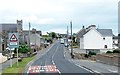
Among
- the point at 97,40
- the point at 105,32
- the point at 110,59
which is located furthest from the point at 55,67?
the point at 105,32

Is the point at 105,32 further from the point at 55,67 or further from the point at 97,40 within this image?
the point at 55,67

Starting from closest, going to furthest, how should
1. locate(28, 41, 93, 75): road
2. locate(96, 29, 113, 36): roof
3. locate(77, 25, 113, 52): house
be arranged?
locate(28, 41, 93, 75): road
locate(77, 25, 113, 52): house
locate(96, 29, 113, 36): roof

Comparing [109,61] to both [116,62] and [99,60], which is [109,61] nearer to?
[116,62]

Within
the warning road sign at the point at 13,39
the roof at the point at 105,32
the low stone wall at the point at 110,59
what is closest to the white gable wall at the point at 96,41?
the roof at the point at 105,32

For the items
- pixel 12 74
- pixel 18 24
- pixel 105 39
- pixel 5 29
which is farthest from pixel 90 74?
pixel 18 24

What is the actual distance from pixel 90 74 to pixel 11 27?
100m

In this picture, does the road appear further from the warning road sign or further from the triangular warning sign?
the triangular warning sign

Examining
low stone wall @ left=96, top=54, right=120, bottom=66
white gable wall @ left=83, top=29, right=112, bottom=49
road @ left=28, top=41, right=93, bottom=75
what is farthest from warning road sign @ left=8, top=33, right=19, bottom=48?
white gable wall @ left=83, top=29, right=112, bottom=49

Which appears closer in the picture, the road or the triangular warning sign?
the road

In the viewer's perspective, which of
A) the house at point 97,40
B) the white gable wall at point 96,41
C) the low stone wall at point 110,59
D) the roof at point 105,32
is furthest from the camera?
the roof at point 105,32

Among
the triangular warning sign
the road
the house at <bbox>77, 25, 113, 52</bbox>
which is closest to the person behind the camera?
the road

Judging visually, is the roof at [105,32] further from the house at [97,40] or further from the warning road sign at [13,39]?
the warning road sign at [13,39]

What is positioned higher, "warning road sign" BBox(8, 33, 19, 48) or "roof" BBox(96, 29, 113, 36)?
"roof" BBox(96, 29, 113, 36)

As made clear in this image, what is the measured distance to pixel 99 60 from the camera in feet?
163
